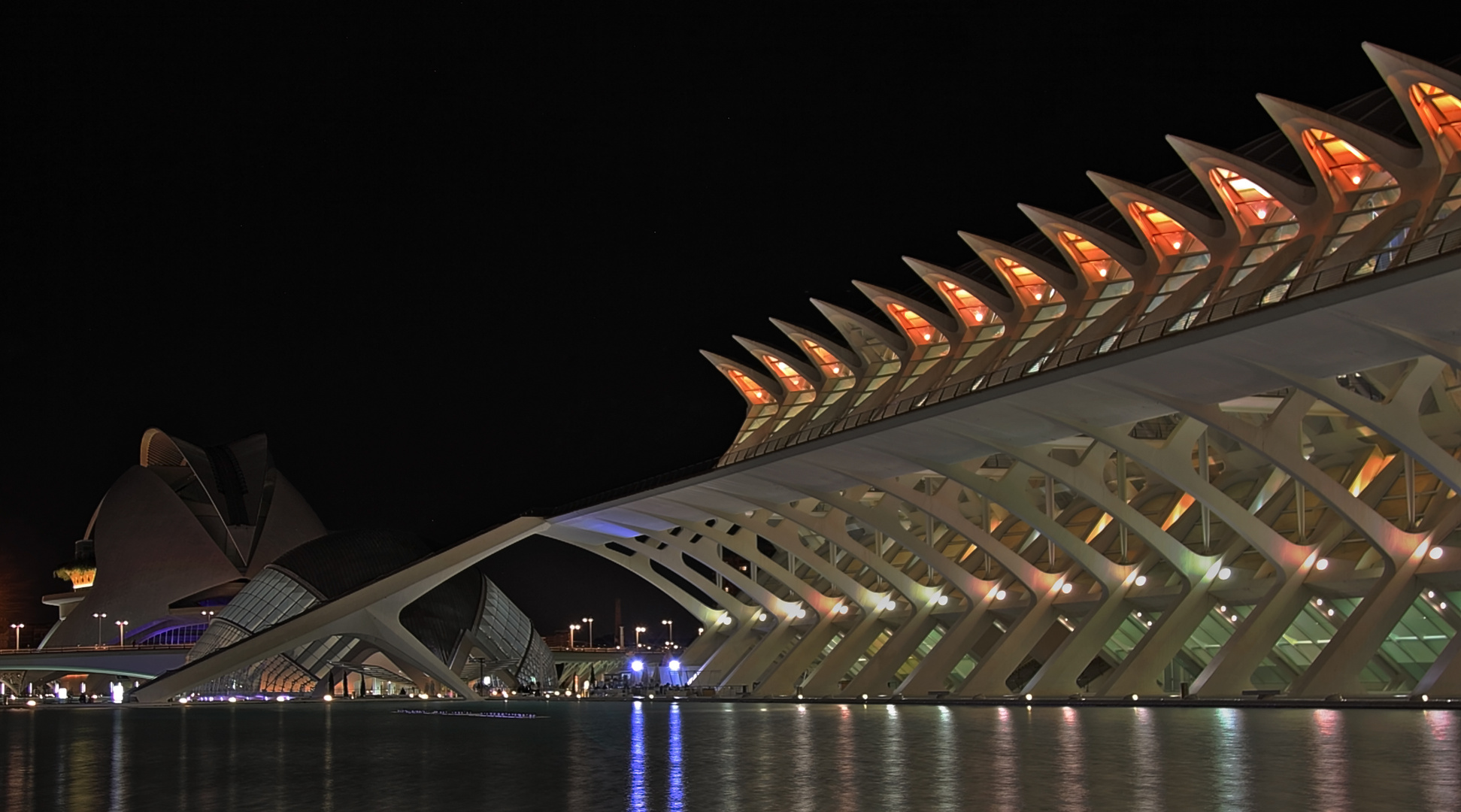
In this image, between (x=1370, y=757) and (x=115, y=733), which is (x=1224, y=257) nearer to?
(x=1370, y=757)

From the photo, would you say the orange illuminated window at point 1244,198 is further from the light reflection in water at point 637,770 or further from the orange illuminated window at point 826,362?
the light reflection in water at point 637,770

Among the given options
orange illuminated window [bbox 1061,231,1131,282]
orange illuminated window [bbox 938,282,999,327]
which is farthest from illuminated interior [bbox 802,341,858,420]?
orange illuminated window [bbox 1061,231,1131,282]

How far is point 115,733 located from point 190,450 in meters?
66.2

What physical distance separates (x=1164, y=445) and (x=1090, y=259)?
7.99 meters

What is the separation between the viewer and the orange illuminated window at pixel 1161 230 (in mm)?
39562

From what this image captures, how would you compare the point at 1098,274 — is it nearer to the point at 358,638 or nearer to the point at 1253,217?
the point at 1253,217

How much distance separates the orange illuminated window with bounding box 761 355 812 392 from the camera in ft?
189

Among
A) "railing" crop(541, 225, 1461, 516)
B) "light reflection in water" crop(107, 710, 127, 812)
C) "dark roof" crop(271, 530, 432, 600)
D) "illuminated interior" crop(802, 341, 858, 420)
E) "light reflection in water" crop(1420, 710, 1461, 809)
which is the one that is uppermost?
"illuminated interior" crop(802, 341, 858, 420)

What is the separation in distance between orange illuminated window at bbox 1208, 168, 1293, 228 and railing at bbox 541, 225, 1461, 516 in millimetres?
3517

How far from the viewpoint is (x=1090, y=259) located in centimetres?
4278

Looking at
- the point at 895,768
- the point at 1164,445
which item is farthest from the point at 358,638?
the point at 895,768

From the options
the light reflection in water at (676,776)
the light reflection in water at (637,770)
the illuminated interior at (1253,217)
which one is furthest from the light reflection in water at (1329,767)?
the illuminated interior at (1253,217)

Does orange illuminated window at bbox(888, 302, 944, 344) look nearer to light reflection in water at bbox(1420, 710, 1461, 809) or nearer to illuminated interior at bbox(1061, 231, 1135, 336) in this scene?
illuminated interior at bbox(1061, 231, 1135, 336)

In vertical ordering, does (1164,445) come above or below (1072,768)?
above
